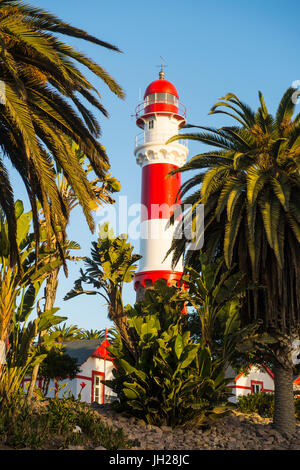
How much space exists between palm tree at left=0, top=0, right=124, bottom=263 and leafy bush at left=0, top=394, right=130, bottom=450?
3534 mm

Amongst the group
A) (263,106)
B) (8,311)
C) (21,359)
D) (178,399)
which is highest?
(263,106)

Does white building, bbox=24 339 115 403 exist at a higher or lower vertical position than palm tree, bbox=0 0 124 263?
lower

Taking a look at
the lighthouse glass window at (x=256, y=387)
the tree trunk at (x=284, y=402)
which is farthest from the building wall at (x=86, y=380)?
the tree trunk at (x=284, y=402)

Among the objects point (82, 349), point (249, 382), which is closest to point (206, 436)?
point (82, 349)

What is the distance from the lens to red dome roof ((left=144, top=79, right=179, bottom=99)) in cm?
3781

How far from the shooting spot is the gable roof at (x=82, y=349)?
108 ft

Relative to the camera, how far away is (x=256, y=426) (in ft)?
54.0

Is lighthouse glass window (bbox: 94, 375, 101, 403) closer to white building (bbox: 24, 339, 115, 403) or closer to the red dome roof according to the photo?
white building (bbox: 24, 339, 115, 403)

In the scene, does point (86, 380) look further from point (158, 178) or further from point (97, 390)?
point (158, 178)

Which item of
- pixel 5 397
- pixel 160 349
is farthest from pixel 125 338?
pixel 5 397

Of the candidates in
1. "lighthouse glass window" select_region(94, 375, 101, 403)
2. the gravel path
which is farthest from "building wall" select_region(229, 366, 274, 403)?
the gravel path

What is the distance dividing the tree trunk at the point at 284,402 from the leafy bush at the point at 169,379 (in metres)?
1.87
